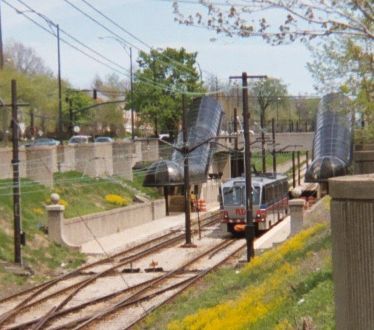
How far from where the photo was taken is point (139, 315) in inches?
920

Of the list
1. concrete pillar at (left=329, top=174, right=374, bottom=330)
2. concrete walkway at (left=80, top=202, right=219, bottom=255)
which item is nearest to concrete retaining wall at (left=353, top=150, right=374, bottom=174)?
concrete pillar at (left=329, top=174, right=374, bottom=330)

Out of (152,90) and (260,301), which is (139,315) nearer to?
(260,301)

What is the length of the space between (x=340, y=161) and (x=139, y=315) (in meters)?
39.3

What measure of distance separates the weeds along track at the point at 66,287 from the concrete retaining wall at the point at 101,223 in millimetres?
2835

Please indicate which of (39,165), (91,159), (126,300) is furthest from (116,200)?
(126,300)

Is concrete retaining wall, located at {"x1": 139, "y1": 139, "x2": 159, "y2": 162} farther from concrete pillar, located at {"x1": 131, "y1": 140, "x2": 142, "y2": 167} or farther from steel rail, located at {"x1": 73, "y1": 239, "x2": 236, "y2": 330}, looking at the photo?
steel rail, located at {"x1": 73, "y1": 239, "x2": 236, "y2": 330}

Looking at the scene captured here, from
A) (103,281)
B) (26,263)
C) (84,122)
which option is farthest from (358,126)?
(84,122)

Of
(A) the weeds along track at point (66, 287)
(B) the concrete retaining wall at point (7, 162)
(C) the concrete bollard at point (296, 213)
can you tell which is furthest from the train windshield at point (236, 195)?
(B) the concrete retaining wall at point (7, 162)

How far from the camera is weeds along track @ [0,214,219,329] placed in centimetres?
2448

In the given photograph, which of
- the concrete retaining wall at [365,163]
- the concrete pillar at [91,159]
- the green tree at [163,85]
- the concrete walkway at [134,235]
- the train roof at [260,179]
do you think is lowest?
the concrete walkway at [134,235]

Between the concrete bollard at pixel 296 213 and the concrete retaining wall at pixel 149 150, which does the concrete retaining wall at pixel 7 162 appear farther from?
the concrete retaining wall at pixel 149 150

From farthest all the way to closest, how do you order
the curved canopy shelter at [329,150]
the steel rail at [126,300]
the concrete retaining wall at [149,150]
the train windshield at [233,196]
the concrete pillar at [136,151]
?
the concrete retaining wall at [149,150] < the concrete pillar at [136,151] < the curved canopy shelter at [329,150] < the train windshield at [233,196] < the steel rail at [126,300]

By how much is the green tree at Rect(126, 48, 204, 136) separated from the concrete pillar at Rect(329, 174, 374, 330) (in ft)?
305

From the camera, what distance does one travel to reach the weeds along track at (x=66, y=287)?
24.5 meters
